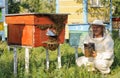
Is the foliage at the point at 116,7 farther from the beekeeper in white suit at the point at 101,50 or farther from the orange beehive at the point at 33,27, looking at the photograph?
the orange beehive at the point at 33,27

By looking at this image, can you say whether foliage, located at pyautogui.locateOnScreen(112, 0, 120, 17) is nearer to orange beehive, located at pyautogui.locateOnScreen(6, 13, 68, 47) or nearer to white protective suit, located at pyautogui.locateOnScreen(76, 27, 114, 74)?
white protective suit, located at pyautogui.locateOnScreen(76, 27, 114, 74)

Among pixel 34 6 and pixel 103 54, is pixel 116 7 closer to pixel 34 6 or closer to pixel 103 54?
pixel 34 6

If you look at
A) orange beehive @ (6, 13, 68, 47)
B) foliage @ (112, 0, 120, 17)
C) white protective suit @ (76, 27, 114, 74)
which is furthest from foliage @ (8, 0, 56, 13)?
white protective suit @ (76, 27, 114, 74)

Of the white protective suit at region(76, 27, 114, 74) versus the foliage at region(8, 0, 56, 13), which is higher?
the foliage at region(8, 0, 56, 13)

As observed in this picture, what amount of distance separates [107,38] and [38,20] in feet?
5.74

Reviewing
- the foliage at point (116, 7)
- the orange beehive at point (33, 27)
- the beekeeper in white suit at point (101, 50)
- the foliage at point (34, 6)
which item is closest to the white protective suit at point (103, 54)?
the beekeeper in white suit at point (101, 50)

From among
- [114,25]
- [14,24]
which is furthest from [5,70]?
[114,25]

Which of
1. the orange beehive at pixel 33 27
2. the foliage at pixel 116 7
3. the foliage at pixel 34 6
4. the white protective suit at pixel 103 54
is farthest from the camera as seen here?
the foliage at pixel 34 6

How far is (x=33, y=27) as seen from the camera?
760 centimetres

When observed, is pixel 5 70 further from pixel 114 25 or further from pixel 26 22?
pixel 114 25

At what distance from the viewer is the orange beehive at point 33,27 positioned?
25.0ft

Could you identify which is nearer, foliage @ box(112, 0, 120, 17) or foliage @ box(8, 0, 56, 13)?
foliage @ box(112, 0, 120, 17)

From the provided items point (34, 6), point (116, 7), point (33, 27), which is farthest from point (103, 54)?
point (34, 6)

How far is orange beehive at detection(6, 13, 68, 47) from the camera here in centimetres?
761
